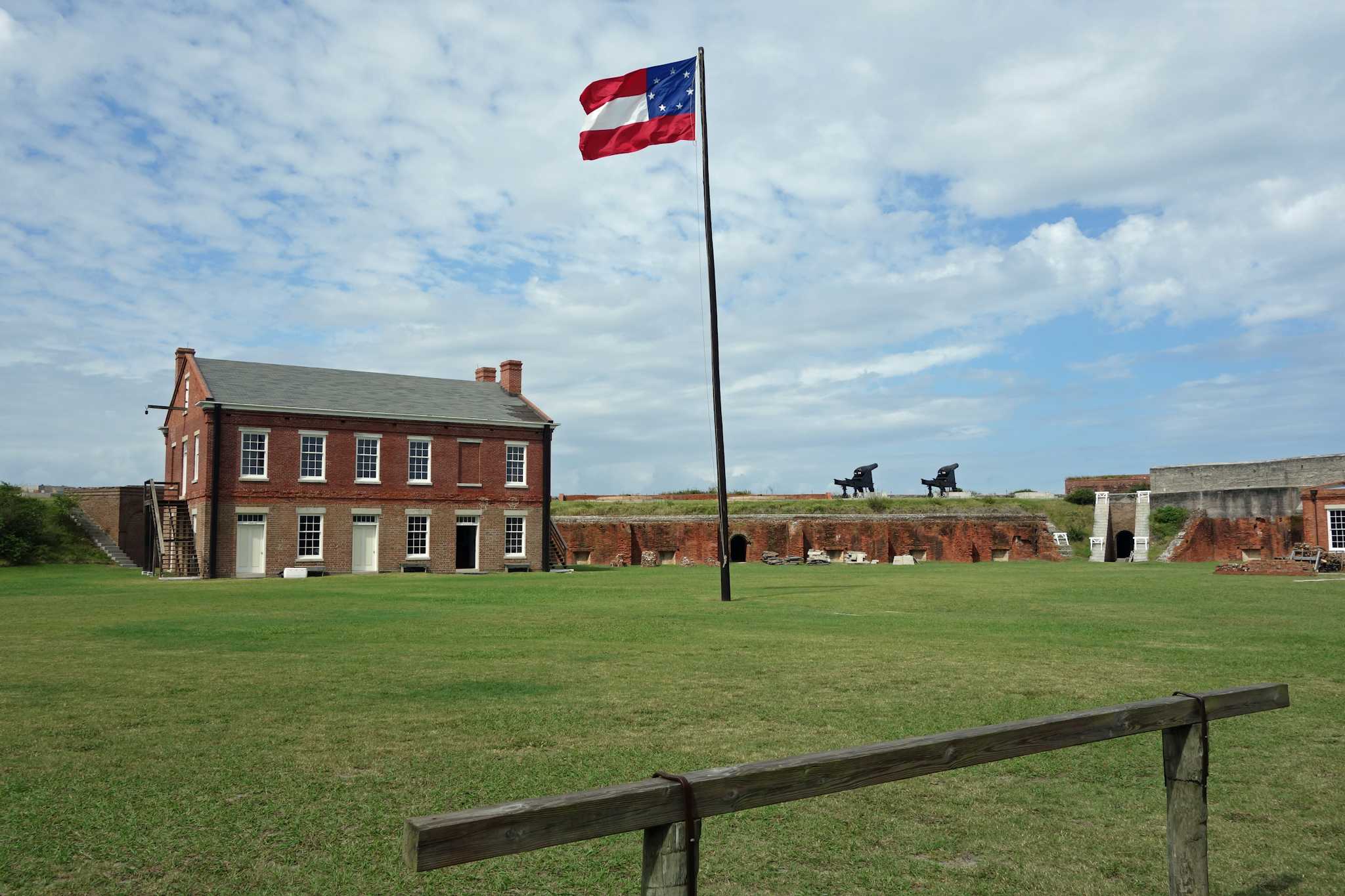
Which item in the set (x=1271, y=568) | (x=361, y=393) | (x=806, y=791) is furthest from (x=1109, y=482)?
(x=806, y=791)

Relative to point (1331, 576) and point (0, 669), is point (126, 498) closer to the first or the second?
point (0, 669)

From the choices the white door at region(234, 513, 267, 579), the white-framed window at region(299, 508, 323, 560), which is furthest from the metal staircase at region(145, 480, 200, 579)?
the white-framed window at region(299, 508, 323, 560)

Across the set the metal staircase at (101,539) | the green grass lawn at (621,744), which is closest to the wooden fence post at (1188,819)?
the green grass lawn at (621,744)

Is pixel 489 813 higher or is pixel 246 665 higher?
pixel 489 813

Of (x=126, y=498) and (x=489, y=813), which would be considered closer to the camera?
(x=489, y=813)

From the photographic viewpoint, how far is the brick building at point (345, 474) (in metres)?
35.3

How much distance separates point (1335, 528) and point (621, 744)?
144 feet

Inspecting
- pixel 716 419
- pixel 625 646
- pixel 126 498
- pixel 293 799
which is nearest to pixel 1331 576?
pixel 716 419

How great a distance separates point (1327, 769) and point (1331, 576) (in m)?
29.7

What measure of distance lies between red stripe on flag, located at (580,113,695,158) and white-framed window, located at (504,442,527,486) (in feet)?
70.3

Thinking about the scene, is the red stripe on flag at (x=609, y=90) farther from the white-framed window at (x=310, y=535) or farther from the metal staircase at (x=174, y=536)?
the metal staircase at (x=174, y=536)

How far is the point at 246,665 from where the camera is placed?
1168cm

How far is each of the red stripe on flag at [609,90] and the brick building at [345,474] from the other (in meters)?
20.3

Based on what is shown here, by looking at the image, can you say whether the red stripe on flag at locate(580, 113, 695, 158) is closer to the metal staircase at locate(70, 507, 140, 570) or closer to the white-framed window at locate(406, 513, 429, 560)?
the white-framed window at locate(406, 513, 429, 560)
